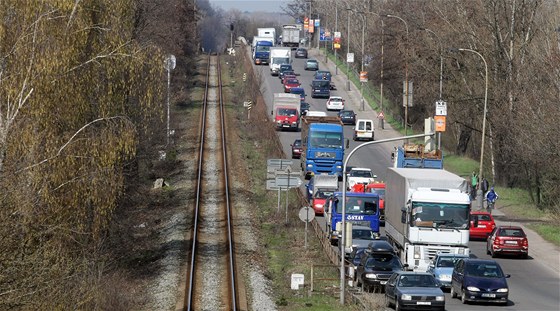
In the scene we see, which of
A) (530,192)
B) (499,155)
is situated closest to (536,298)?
(530,192)

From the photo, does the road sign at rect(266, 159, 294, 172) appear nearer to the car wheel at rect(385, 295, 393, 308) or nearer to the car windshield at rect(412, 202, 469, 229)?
the car windshield at rect(412, 202, 469, 229)

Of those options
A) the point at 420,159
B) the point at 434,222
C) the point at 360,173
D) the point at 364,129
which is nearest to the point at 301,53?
the point at 364,129

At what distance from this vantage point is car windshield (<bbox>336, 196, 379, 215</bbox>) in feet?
155

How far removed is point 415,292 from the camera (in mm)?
32969

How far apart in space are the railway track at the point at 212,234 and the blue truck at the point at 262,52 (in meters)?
48.1

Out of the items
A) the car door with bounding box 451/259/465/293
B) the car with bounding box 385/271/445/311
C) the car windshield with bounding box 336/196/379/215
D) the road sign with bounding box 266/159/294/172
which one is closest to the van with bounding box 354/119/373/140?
the road sign with bounding box 266/159/294/172

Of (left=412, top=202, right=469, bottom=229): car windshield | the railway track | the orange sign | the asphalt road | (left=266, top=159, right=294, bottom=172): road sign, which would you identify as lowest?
the asphalt road

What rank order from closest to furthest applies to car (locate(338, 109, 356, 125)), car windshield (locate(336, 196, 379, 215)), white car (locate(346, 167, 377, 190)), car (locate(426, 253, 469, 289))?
car (locate(426, 253, 469, 289)), car windshield (locate(336, 196, 379, 215)), white car (locate(346, 167, 377, 190)), car (locate(338, 109, 356, 125))

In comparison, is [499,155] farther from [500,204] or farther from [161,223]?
[161,223]

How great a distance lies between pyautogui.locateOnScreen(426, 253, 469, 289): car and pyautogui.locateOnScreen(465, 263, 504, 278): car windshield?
2.47 m

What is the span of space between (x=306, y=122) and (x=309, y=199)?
27.6ft

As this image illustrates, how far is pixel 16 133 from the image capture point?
2611 cm

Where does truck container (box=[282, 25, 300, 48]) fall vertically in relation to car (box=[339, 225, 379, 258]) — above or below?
above

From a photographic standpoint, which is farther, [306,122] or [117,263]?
[306,122]
